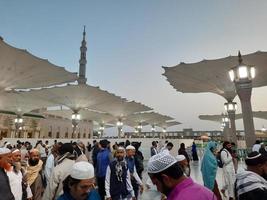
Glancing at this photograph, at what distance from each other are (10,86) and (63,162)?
58.1 feet

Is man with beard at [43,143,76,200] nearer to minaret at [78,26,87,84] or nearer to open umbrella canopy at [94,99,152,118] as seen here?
open umbrella canopy at [94,99,152,118]

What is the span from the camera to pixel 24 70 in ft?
58.0

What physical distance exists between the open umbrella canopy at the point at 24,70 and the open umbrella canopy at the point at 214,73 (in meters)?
8.64

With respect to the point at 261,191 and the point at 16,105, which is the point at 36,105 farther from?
the point at 261,191

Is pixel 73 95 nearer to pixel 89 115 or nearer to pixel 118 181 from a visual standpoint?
pixel 89 115

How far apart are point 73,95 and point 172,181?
23878 millimetres

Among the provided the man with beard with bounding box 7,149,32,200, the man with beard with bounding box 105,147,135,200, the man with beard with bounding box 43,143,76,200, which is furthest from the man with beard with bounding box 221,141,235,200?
the man with beard with bounding box 7,149,32,200

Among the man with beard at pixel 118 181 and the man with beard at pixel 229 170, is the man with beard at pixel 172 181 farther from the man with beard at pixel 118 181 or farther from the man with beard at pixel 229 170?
the man with beard at pixel 229 170

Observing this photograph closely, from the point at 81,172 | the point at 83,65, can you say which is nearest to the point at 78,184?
the point at 81,172

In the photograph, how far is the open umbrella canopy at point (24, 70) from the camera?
1576cm

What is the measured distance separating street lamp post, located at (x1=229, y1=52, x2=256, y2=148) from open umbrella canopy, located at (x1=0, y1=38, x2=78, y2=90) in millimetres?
12921

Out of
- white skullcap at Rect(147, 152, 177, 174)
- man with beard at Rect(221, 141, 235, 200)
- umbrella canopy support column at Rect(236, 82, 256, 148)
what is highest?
umbrella canopy support column at Rect(236, 82, 256, 148)

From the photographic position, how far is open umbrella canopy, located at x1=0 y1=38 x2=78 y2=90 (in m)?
15.8

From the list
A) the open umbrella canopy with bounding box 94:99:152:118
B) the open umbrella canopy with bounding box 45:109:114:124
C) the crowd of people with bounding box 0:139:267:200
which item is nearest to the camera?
the crowd of people with bounding box 0:139:267:200
